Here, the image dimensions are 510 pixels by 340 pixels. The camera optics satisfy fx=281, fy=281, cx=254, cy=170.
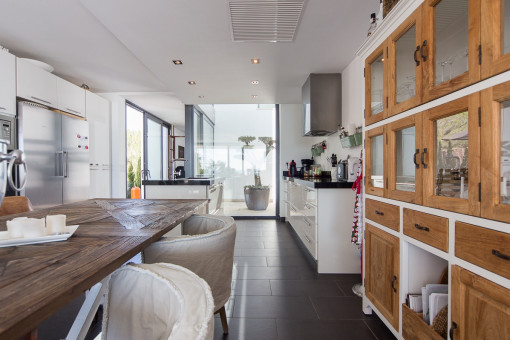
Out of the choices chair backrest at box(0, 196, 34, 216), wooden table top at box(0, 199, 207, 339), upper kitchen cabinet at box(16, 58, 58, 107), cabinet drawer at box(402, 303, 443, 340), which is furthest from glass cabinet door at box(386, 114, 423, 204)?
upper kitchen cabinet at box(16, 58, 58, 107)

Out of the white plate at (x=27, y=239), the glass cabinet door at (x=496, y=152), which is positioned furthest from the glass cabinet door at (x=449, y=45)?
the white plate at (x=27, y=239)

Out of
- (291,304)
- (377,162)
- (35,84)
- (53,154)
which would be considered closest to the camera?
(377,162)

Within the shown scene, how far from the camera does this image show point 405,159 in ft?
5.41

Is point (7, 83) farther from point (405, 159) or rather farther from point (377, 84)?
point (405, 159)

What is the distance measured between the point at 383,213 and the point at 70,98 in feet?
15.0

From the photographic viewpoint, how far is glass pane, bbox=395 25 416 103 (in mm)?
1541

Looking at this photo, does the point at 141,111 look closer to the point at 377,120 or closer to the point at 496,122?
the point at 377,120

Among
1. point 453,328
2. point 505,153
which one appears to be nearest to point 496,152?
point 505,153

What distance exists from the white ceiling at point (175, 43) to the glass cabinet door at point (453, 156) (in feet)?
4.77

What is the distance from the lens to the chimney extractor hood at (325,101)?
3.84 m

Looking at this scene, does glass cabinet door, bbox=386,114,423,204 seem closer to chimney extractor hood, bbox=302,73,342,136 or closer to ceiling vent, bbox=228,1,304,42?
ceiling vent, bbox=228,1,304,42

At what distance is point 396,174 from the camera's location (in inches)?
67.0

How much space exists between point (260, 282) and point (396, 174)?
161cm

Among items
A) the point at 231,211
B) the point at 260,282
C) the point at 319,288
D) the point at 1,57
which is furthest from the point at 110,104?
the point at 319,288
